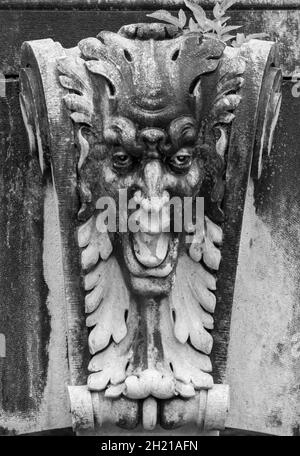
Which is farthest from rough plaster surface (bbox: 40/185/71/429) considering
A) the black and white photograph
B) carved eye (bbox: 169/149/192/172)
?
carved eye (bbox: 169/149/192/172)

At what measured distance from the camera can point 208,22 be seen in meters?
3.50

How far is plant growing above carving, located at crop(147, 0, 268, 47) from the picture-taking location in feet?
11.5

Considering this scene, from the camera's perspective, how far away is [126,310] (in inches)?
136

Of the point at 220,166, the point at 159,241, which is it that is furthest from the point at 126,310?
the point at 220,166

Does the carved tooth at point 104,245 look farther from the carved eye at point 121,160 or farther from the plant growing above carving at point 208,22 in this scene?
the plant growing above carving at point 208,22

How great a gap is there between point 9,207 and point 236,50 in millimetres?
709

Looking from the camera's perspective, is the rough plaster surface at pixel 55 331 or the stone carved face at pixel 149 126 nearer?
the stone carved face at pixel 149 126

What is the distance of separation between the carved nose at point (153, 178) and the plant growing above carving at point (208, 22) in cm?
37

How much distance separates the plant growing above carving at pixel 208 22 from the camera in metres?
3.50

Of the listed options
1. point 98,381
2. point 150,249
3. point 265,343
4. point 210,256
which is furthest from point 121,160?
point 265,343

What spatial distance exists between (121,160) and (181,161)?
15cm

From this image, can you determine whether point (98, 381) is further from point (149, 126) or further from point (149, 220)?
point (149, 126)

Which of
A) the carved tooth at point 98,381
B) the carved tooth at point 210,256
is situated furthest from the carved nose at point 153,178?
the carved tooth at point 98,381
